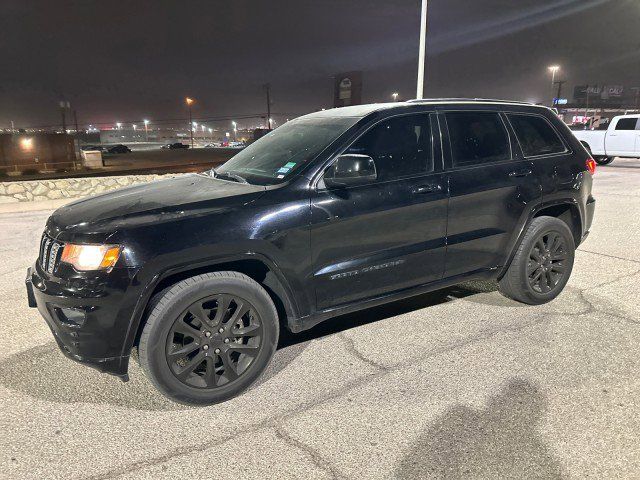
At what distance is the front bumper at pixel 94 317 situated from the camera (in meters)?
2.75

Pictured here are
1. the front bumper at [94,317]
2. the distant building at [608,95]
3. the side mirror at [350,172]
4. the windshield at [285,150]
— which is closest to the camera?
the front bumper at [94,317]

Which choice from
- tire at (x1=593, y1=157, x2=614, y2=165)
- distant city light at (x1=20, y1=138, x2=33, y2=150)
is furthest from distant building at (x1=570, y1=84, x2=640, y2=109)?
distant city light at (x1=20, y1=138, x2=33, y2=150)

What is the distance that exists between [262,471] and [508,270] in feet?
9.76

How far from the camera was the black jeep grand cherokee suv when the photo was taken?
9.32 feet

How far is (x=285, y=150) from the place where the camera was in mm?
3906

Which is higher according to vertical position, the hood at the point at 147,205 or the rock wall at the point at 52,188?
the hood at the point at 147,205

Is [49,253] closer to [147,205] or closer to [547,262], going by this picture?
[147,205]

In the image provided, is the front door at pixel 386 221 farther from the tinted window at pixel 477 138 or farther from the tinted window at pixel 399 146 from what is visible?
the tinted window at pixel 477 138

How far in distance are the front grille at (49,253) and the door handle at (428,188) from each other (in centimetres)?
246

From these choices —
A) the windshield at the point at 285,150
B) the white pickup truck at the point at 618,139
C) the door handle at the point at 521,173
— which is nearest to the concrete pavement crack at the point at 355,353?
the windshield at the point at 285,150

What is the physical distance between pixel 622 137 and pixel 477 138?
18.7 m

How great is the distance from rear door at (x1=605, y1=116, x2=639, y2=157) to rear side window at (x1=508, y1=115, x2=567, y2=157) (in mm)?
17666

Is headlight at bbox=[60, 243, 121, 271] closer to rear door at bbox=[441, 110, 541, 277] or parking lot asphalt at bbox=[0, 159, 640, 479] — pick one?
parking lot asphalt at bbox=[0, 159, 640, 479]

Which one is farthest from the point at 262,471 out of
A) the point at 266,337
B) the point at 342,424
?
the point at 266,337
